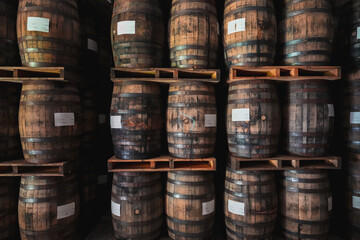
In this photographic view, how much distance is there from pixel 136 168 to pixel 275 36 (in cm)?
308

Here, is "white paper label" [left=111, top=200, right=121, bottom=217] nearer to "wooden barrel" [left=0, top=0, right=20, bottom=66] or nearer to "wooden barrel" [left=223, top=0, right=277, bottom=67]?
"wooden barrel" [left=0, top=0, right=20, bottom=66]

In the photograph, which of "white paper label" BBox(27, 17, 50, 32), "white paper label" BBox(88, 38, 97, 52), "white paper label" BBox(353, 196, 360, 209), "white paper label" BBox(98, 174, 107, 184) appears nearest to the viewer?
"white paper label" BBox(27, 17, 50, 32)

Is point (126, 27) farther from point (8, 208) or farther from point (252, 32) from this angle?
point (8, 208)

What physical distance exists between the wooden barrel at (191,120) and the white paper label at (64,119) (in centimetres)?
156

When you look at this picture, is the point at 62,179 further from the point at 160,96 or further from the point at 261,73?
the point at 261,73

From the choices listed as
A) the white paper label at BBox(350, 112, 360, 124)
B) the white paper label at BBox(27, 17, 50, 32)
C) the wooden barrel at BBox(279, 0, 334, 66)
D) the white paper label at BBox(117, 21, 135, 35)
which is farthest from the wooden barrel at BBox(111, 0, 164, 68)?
the white paper label at BBox(350, 112, 360, 124)

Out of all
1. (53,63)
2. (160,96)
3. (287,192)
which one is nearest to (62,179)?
(53,63)

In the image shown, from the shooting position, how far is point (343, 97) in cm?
329

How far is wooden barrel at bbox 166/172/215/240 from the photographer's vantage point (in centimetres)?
295

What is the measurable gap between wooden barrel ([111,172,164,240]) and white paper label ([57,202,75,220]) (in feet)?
2.22

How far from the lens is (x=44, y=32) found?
110 inches

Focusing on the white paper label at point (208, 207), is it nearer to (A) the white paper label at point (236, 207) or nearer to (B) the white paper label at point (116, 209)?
(A) the white paper label at point (236, 207)

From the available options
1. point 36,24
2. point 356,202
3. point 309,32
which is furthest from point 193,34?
point 356,202

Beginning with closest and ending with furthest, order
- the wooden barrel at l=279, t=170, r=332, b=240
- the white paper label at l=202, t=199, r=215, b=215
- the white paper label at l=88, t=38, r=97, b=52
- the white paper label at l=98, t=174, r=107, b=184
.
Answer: the wooden barrel at l=279, t=170, r=332, b=240
the white paper label at l=202, t=199, r=215, b=215
the white paper label at l=88, t=38, r=97, b=52
the white paper label at l=98, t=174, r=107, b=184
